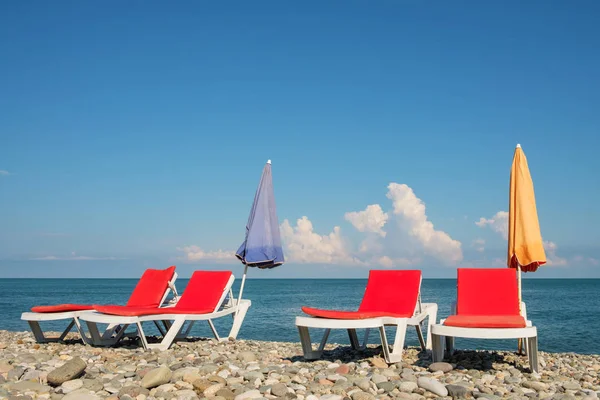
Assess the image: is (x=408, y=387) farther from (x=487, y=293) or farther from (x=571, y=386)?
(x=487, y=293)

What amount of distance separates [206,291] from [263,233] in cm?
→ 152

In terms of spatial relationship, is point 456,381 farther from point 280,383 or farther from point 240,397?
point 240,397

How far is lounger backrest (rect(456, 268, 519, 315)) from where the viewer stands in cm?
787

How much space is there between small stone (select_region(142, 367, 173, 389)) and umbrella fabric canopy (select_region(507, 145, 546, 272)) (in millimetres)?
5010

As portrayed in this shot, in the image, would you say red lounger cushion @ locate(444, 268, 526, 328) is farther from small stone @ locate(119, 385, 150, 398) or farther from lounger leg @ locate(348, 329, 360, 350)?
small stone @ locate(119, 385, 150, 398)

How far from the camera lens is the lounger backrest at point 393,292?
26.7 ft

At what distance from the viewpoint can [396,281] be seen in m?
8.57

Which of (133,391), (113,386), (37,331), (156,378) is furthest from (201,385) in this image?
(37,331)

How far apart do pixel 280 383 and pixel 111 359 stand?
302 cm

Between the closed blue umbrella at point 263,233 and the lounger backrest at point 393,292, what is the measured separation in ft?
7.61

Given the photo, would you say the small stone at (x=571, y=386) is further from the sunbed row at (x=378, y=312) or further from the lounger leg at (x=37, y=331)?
the lounger leg at (x=37, y=331)

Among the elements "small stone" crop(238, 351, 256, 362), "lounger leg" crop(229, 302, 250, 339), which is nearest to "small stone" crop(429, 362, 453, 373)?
"small stone" crop(238, 351, 256, 362)

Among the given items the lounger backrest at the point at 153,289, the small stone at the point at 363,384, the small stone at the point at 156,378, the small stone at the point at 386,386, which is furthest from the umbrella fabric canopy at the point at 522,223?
the lounger backrest at the point at 153,289

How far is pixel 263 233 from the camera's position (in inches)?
417
